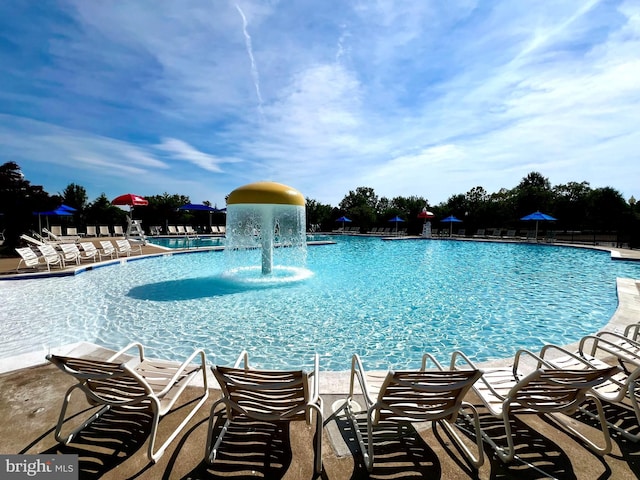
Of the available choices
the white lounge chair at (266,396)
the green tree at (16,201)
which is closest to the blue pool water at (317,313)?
the white lounge chair at (266,396)

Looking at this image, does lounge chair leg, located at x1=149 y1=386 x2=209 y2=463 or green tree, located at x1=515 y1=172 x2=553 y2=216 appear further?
green tree, located at x1=515 y1=172 x2=553 y2=216

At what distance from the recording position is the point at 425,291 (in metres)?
9.52

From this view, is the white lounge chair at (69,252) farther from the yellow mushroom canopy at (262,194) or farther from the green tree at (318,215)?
the green tree at (318,215)

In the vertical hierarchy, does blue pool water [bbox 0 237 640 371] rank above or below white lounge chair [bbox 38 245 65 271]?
below

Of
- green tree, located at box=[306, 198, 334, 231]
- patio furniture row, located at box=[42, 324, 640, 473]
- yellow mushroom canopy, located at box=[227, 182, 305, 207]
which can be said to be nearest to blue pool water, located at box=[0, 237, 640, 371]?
patio furniture row, located at box=[42, 324, 640, 473]

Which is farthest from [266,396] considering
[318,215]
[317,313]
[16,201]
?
[318,215]

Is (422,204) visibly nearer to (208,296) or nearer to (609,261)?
(609,261)

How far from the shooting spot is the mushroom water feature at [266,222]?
33.4ft

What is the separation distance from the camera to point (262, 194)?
33.1ft

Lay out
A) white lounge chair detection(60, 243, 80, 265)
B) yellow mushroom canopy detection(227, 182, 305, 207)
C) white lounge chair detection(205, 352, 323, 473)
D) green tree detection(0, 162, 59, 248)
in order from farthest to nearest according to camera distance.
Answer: green tree detection(0, 162, 59, 248) < white lounge chair detection(60, 243, 80, 265) < yellow mushroom canopy detection(227, 182, 305, 207) < white lounge chair detection(205, 352, 323, 473)

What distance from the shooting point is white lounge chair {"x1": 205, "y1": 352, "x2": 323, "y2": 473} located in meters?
2.23

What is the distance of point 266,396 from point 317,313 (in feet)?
16.4

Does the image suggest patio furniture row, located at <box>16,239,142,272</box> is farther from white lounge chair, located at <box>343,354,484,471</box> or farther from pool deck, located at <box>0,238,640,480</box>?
white lounge chair, located at <box>343,354,484,471</box>

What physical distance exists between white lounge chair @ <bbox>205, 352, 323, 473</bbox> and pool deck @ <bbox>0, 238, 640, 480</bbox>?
0.83 feet
